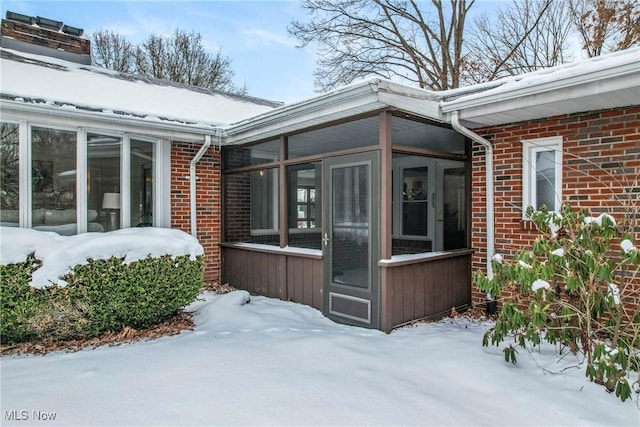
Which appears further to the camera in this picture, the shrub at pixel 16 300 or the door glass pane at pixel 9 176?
the door glass pane at pixel 9 176

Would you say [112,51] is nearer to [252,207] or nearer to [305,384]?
[252,207]

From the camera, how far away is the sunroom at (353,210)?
4664 millimetres

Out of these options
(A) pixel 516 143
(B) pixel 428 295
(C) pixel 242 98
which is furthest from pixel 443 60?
(B) pixel 428 295

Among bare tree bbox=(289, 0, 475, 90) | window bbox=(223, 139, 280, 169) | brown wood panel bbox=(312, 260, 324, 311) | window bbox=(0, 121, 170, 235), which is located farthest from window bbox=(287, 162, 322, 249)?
bare tree bbox=(289, 0, 475, 90)

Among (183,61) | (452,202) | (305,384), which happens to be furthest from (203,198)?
(183,61)

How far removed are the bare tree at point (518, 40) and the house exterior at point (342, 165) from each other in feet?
27.5

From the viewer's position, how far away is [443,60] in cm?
1462

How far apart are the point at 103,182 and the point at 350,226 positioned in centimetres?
373

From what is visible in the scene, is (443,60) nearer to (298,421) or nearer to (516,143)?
(516,143)

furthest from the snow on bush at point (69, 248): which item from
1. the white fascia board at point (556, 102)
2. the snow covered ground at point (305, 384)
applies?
the white fascia board at point (556, 102)

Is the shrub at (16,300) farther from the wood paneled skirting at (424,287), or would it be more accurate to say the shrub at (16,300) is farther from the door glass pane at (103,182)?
the wood paneled skirting at (424,287)

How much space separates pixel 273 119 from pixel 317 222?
3386mm

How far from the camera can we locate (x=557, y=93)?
388 cm

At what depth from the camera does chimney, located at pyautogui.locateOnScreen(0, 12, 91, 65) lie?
26.4ft
